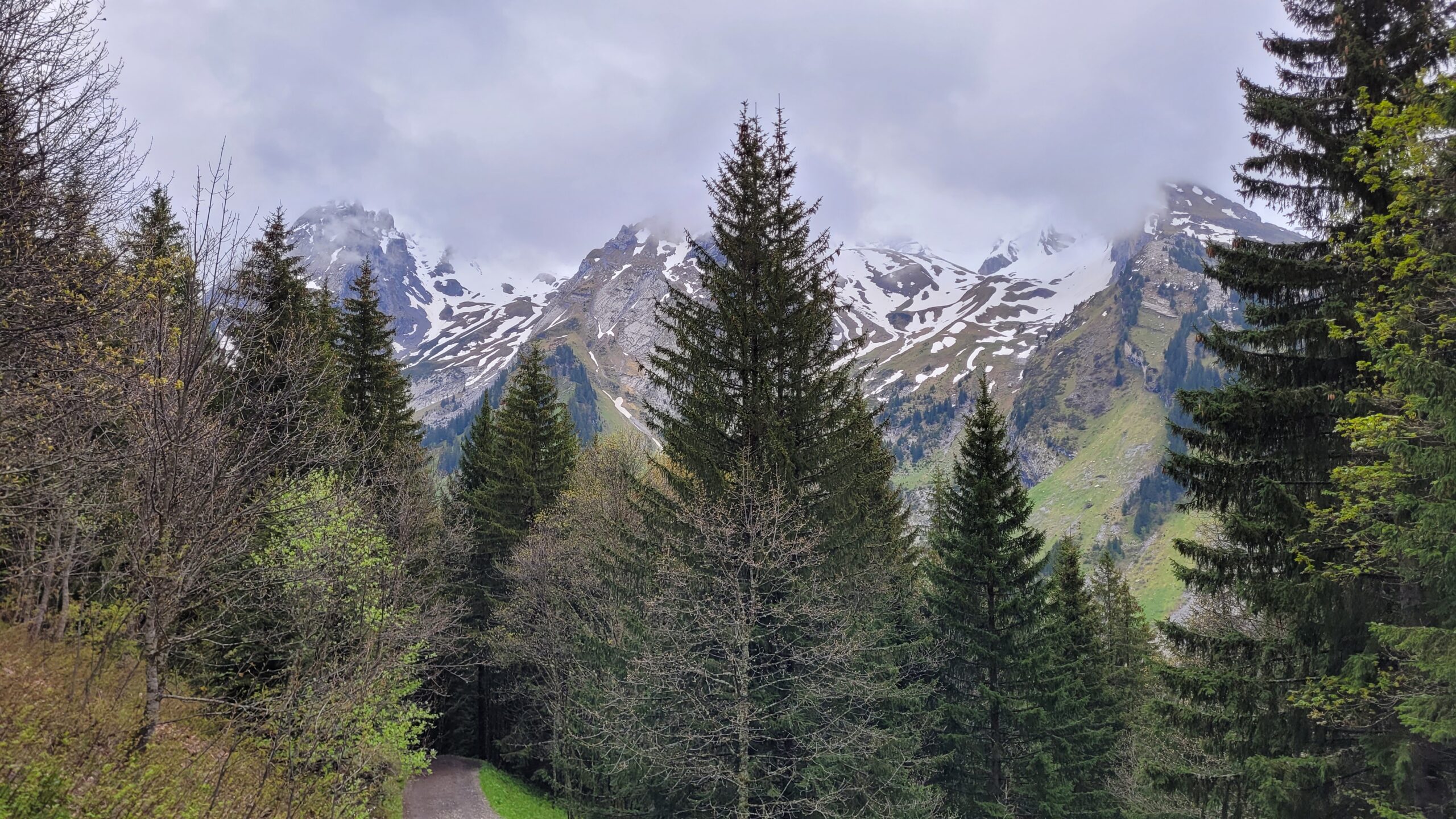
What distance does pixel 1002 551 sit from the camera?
19250 mm

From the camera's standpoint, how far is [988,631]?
19.3 m

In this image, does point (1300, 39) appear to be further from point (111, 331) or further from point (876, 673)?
point (111, 331)

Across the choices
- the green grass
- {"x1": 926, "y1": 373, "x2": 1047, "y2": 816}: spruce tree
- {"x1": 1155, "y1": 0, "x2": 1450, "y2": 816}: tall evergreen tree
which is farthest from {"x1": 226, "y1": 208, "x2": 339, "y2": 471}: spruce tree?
{"x1": 926, "y1": 373, "x2": 1047, "y2": 816}: spruce tree

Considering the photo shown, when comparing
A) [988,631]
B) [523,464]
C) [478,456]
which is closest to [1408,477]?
[988,631]

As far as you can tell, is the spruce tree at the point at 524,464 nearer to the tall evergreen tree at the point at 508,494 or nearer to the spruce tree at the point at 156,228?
the tall evergreen tree at the point at 508,494

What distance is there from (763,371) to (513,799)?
2163 centimetres

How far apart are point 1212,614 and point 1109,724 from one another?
8.46 m

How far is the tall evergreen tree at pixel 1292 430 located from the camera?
9.91 metres

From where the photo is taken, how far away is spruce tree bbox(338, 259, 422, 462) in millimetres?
25516

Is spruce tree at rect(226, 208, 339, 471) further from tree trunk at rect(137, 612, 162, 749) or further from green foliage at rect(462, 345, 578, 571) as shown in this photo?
green foliage at rect(462, 345, 578, 571)

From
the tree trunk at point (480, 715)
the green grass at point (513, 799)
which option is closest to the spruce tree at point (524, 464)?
the tree trunk at point (480, 715)

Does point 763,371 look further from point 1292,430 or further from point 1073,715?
point 1073,715

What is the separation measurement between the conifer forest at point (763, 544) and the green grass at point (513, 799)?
2.39m

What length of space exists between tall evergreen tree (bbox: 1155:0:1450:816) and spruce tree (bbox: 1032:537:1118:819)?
27.9 ft
